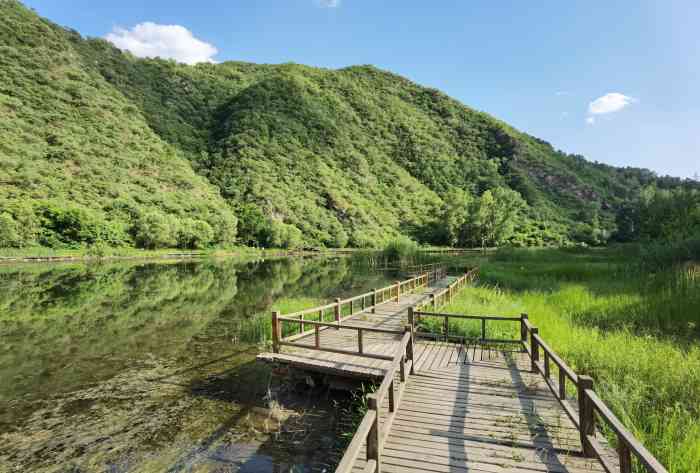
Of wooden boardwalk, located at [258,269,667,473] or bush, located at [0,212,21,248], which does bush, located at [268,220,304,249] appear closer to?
bush, located at [0,212,21,248]

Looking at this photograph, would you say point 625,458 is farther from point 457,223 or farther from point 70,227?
point 457,223

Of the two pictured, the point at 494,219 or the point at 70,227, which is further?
the point at 494,219

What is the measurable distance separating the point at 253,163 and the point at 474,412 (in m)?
110

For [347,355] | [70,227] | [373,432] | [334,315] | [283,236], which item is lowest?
[347,355]

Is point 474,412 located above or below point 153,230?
below

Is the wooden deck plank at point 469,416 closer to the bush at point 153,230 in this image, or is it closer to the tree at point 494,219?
the bush at point 153,230

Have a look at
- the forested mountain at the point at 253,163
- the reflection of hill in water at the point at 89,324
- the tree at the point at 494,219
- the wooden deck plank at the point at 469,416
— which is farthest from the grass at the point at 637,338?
the tree at the point at 494,219

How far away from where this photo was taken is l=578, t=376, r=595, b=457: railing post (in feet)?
16.4

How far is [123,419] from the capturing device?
8.92 metres

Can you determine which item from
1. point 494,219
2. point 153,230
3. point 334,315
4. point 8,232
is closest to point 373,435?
point 334,315

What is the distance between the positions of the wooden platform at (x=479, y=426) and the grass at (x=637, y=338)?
3.62ft

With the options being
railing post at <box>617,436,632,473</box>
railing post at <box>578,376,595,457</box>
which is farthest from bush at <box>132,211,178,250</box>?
railing post at <box>617,436,632,473</box>

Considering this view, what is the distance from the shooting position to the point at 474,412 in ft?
21.5

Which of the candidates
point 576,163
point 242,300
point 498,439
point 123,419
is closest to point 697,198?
point 242,300
